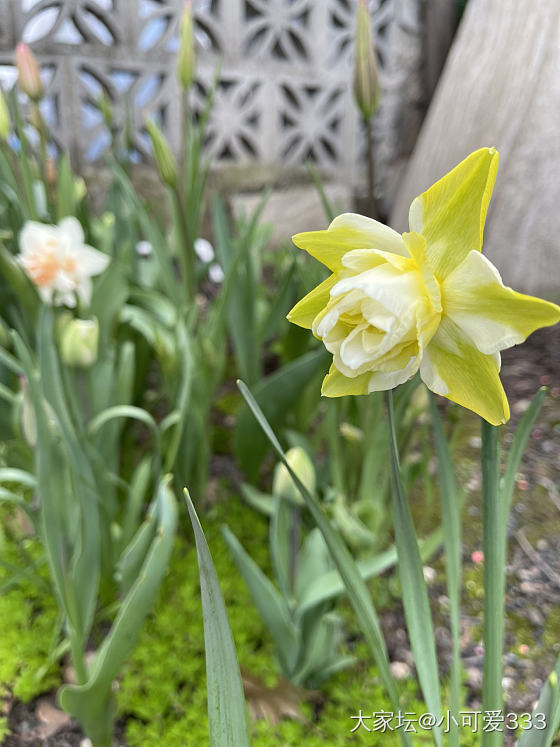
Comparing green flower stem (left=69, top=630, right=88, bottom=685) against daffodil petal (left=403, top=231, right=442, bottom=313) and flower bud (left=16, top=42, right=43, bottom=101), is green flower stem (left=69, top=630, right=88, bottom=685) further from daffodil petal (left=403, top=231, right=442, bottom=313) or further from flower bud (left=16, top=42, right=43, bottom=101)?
flower bud (left=16, top=42, right=43, bottom=101)

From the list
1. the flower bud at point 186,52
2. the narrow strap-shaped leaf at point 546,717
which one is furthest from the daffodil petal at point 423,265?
the flower bud at point 186,52

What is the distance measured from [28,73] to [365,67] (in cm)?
66

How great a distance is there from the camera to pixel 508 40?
168 centimetres

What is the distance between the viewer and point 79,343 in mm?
932

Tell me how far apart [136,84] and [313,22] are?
94 centimetres

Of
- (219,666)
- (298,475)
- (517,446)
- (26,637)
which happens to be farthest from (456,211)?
(26,637)

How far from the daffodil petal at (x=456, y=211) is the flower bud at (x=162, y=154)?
26.4 inches

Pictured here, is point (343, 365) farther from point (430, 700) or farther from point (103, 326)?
point (103, 326)

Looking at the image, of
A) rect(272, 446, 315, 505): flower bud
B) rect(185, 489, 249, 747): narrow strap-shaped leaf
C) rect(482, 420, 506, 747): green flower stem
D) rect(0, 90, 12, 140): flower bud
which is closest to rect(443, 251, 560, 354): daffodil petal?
rect(482, 420, 506, 747): green flower stem

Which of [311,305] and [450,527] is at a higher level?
[311,305]

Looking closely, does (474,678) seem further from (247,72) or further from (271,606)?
(247,72)

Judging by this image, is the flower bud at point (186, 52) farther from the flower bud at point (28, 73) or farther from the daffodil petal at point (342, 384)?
the daffodil petal at point (342, 384)

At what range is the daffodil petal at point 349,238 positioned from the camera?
1.27 feet

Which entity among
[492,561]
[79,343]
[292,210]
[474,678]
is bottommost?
[292,210]
